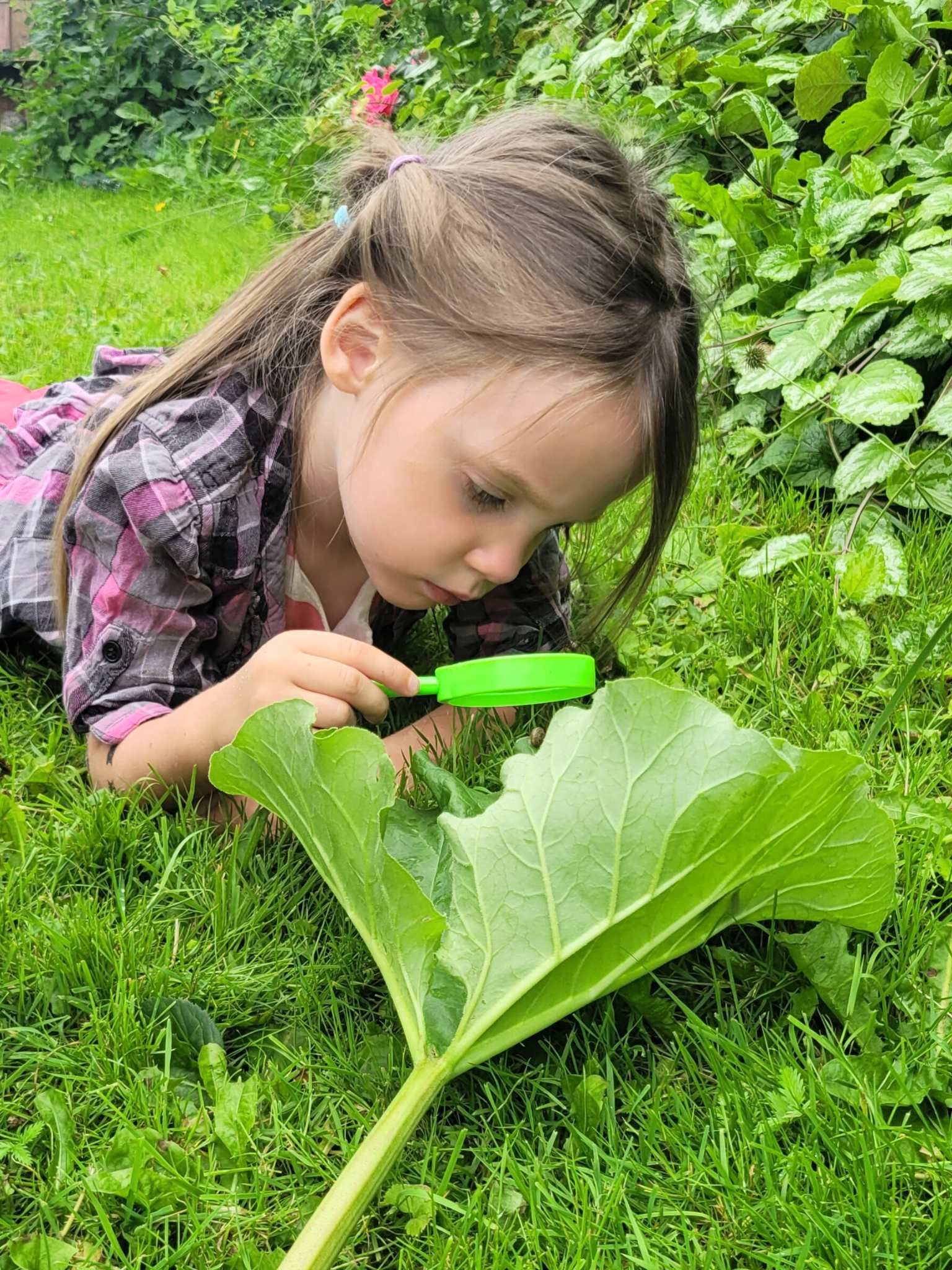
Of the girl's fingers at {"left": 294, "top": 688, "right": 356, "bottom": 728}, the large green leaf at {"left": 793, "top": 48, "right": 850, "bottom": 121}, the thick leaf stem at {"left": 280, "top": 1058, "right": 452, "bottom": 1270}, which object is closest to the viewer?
the thick leaf stem at {"left": 280, "top": 1058, "right": 452, "bottom": 1270}

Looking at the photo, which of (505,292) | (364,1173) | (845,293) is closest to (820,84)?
(845,293)

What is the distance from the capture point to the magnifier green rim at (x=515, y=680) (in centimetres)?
138

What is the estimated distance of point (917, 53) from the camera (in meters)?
2.29

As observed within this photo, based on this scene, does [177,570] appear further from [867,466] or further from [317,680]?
[867,466]

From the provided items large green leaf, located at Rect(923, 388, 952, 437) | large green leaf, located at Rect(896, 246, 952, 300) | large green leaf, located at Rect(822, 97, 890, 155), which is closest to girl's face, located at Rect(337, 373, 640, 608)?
large green leaf, located at Rect(923, 388, 952, 437)

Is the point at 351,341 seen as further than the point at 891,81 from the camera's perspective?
No

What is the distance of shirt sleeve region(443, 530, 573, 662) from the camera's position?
175 centimetres

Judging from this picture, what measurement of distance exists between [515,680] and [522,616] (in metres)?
0.39

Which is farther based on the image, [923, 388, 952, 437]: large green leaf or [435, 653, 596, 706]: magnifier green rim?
[923, 388, 952, 437]: large green leaf

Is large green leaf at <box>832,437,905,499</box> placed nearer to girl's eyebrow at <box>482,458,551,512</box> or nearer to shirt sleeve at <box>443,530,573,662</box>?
shirt sleeve at <box>443,530,573,662</box>

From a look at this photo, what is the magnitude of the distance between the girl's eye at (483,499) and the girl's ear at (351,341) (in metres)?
0.26

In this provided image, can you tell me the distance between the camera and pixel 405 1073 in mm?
983

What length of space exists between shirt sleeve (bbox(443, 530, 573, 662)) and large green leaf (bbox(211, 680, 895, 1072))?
2.54 ft

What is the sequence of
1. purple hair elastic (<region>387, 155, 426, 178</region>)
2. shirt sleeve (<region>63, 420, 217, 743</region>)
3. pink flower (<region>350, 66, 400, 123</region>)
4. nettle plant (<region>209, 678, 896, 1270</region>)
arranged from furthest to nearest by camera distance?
pink flower (<region>350, 66, 400, 123</region>)
purple hair elastic (<region>387, 155, 426, 178</region>)
shirt sleeve (<region>63, 420, 217, 743</region>)
nettle plant (<region>209, 678, 896, 1270</region>)
